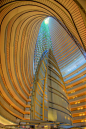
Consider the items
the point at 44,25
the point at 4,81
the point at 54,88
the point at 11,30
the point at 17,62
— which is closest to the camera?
the point at 54,88

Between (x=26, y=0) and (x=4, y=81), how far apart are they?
10617mm

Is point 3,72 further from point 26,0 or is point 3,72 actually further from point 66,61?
point 66,61

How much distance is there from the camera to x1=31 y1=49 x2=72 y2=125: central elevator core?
817cm

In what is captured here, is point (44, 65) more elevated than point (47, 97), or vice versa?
point (44, 65)

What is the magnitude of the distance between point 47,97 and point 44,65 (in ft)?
10.8

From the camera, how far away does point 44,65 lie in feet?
36.0

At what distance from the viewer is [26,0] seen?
1052cm

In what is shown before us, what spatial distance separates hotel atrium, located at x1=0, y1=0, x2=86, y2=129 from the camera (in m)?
8.19

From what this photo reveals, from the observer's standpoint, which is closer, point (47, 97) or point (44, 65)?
point (47, 97)

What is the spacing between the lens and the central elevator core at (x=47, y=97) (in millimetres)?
8172

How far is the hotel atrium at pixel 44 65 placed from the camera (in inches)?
322

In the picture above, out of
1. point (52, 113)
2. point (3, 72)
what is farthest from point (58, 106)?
point (3, 72)

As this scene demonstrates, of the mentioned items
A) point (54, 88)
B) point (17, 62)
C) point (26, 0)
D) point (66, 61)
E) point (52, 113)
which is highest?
point (66, 61)

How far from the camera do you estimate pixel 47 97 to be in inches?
349
